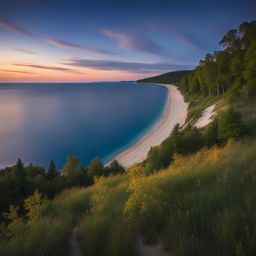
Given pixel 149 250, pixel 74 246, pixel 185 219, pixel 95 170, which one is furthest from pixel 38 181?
pixel 185 219

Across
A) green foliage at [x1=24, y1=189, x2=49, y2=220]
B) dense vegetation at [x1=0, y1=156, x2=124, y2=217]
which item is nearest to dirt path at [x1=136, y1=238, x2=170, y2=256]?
green foliage at [x1=24, y1=189, x2=49, y2=220]

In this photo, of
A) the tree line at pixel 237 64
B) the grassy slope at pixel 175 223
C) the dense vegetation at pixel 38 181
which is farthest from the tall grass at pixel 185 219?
the tree line at pixel 237 64

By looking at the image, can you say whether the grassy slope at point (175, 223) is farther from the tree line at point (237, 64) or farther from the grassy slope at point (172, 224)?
the tree line at point (237, 64)

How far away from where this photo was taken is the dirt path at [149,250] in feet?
13.6

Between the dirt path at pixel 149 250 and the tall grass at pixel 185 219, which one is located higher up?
the tall grass at pixel 185 219

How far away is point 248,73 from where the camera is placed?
29.5m

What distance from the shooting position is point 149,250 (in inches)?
168

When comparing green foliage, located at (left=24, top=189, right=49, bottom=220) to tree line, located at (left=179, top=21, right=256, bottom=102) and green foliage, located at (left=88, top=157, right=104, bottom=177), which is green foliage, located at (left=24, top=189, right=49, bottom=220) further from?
tree line, located at (left=179, top=21, right=256, bottom=102)

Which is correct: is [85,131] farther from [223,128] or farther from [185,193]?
[185,193]

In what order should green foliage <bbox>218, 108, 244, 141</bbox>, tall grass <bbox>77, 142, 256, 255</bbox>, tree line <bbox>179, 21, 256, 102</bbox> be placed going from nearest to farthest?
1. tall grass <bbox>77, 142, 256, 255</bbox>
2. green foliage <bbox>218, 108, 244, 141</bbox>
3. tree line <bbox>179, 21, 256, 102</bbox>

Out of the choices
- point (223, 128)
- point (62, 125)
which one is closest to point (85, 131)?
point (62, 125)

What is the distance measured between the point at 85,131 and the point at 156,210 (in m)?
49.7

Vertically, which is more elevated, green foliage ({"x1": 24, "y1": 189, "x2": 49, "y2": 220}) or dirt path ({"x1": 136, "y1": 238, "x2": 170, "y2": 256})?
dirt path ({"x1": 136, "y1": 238, "x2": 170, "y2": 256})

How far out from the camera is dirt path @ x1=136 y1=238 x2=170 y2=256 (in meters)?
4.15
